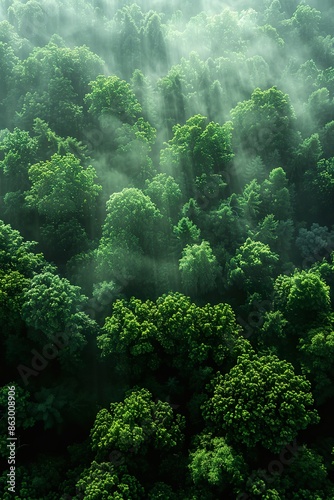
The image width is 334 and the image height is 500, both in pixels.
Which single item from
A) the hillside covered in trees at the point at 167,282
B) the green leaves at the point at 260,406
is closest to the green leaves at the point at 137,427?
the hillside covered in trees at the point at 167,282

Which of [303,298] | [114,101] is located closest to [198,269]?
[303,298]

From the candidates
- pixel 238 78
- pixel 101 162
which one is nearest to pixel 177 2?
pixel 238 78

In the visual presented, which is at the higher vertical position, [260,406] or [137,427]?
[260,406]

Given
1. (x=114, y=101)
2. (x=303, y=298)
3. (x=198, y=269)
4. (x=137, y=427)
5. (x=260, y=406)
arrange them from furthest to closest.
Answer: (x=114, y=101)
(x=198, y=269)
(x=303, y=298)
(x=260, y=406)
(x=137, y=427)

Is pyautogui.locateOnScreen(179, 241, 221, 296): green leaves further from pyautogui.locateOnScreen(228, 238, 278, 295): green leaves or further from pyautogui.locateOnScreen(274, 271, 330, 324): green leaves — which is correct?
pyautogui.locateOnScreen(274, 271, 330, 324): green leaves

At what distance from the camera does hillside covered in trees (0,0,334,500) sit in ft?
108

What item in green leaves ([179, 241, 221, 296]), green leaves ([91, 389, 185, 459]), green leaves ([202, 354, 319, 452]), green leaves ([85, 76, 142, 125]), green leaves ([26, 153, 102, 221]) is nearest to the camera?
green leaves ([91, 389, 185, 459])

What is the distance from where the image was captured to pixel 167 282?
43.0m

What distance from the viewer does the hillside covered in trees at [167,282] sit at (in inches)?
1299

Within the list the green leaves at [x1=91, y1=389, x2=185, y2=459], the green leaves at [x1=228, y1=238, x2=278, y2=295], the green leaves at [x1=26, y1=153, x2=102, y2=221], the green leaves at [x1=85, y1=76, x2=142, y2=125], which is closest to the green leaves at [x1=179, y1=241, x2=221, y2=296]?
the green leaves at [x1=228, y1=238, x2=278, y2=295]

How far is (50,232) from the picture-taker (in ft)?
153

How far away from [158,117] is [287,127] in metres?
17.3

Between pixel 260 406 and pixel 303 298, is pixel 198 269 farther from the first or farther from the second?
pixel 260 406

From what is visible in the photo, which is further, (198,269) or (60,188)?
(60,188)
